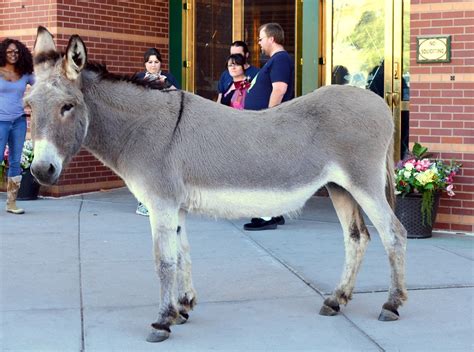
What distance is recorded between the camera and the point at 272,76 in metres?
7.98

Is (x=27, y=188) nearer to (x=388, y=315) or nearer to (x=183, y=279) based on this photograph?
(x=183, y=279)

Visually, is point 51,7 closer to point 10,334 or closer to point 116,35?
point 116,35

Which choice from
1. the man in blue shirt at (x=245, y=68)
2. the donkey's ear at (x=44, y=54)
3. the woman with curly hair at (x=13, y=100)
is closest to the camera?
the donkey's ear at (x=44, y=54)

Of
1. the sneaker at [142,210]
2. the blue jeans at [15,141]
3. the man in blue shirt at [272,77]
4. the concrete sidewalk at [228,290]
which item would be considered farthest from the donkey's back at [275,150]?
the blue jeans at [15,141]

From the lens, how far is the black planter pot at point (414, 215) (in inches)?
322

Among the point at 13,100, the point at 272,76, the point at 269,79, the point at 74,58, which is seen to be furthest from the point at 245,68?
the point at 74,58

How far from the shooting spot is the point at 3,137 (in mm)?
9477

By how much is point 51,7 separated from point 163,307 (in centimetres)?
724

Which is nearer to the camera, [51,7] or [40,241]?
[40,241]

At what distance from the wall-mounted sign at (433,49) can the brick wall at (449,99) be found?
0.16ft

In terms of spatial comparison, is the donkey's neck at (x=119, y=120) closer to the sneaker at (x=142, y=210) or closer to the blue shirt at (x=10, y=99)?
the sneaker at (x=142, y=210)

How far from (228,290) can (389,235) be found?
146 cm

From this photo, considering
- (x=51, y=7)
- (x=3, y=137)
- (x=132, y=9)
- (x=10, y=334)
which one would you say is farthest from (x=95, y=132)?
(x=132, y=9)

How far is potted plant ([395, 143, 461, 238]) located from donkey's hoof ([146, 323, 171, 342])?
3.98 metres
